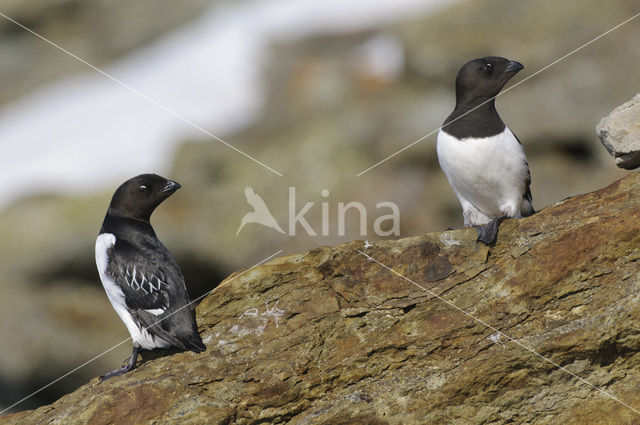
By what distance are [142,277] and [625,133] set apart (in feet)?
13.6

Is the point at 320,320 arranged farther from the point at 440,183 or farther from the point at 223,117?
the point at 223,117

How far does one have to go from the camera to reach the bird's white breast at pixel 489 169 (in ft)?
24.1

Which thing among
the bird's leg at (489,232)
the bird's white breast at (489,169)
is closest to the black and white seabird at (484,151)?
the bird's white breast at (489,169)

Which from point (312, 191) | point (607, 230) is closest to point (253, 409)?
point (607, 230)

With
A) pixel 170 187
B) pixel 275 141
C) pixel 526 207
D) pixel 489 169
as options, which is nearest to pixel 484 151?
pixel 489 169

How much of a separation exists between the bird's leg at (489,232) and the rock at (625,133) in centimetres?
115

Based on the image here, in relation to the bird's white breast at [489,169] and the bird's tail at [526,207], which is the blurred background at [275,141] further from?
the bird's white breast at [489,169]

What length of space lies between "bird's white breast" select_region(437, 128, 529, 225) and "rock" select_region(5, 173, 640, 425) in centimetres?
68

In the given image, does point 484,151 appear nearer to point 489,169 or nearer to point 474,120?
point 489,169

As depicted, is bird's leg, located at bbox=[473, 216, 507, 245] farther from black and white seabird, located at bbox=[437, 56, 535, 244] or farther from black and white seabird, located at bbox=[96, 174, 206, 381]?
black and white seabird, located at bbox=[96, 174, 206, 381]

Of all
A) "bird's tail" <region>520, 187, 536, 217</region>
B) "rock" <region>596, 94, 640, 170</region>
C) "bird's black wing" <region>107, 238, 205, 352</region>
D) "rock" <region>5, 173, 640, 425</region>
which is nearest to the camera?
"rock" <region>5, 173, 640, 425</region>

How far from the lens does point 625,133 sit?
6.82 meters

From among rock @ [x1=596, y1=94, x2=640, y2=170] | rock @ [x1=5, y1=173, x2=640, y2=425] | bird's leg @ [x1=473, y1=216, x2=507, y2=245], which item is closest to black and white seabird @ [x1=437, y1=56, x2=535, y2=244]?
bird's leg @ [x1=473, y1=216, x2=507, y2=245]

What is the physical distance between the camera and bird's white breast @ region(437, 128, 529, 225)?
7.34 meters
